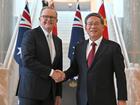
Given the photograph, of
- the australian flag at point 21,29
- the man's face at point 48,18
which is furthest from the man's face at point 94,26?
the australian flag at point 21,29

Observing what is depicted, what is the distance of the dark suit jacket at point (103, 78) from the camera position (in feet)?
9.75

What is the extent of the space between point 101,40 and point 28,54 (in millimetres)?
689

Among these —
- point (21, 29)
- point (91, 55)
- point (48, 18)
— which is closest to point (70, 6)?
point (21, 29)

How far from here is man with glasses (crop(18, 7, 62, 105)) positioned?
3018mm

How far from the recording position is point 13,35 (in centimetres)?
562

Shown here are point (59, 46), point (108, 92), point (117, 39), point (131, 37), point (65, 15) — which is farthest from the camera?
point (65, 15)

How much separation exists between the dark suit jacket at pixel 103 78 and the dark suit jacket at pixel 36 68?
313 mm

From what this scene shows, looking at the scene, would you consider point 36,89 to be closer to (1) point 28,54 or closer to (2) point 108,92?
(1) point 28,54

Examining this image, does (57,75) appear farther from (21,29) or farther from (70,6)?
(70,6)

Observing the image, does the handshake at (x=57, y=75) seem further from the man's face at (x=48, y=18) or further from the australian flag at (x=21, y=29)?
the australian flag at (x=21, y=29)

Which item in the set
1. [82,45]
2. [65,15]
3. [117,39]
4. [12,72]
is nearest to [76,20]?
[117,39]

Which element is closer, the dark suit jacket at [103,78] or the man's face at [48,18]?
the dark suit jacket at [103,78]

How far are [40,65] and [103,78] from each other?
0.58 m

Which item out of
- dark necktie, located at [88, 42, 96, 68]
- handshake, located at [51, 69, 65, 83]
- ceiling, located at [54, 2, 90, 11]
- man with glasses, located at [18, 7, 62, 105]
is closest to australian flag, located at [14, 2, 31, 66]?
man with glasses, located at [18, 7, 62, 105]
